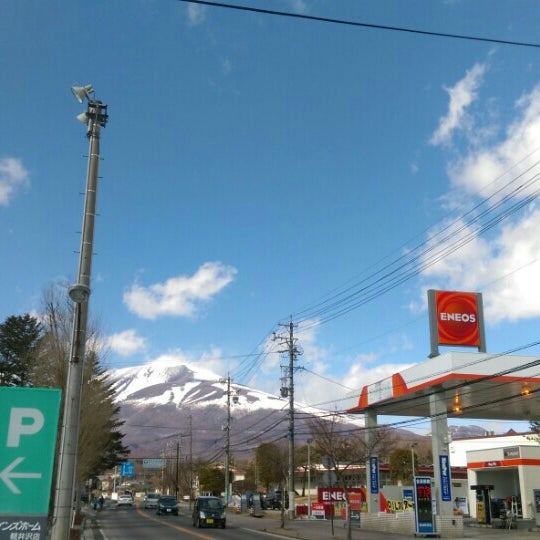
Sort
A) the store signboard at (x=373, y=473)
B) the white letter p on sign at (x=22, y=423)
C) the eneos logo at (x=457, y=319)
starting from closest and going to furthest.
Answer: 1. the white letter p on sign at (x=22, y=423)
2. the eneos logo at (x=457, y=319)
3. the store signboard at (x=373, y=473)

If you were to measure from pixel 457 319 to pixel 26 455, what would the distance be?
102ft

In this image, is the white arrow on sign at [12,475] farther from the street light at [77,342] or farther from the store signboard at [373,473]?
the store signboard at [373,473]

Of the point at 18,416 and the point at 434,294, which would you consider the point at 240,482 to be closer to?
the point at 434,294

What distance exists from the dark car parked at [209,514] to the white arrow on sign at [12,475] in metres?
35.9

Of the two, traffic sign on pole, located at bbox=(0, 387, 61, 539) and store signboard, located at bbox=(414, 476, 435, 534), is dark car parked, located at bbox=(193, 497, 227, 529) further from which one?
traffic sign on pole, located at bbox=(0, 387, 61, 539)

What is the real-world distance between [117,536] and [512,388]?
21.5m

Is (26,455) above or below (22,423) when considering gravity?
below

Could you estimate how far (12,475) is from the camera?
17.9ft

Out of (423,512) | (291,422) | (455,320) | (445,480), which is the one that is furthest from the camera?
(291,422)

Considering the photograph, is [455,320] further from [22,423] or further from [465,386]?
[22,423]

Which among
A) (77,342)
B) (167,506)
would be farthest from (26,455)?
(167,506)

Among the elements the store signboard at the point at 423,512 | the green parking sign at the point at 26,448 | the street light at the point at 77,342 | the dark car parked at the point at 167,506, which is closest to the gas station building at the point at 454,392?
the store signboard at the point at 423,512

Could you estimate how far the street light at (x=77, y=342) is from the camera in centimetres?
902

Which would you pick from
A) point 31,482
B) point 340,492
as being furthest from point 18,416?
point 340,492
